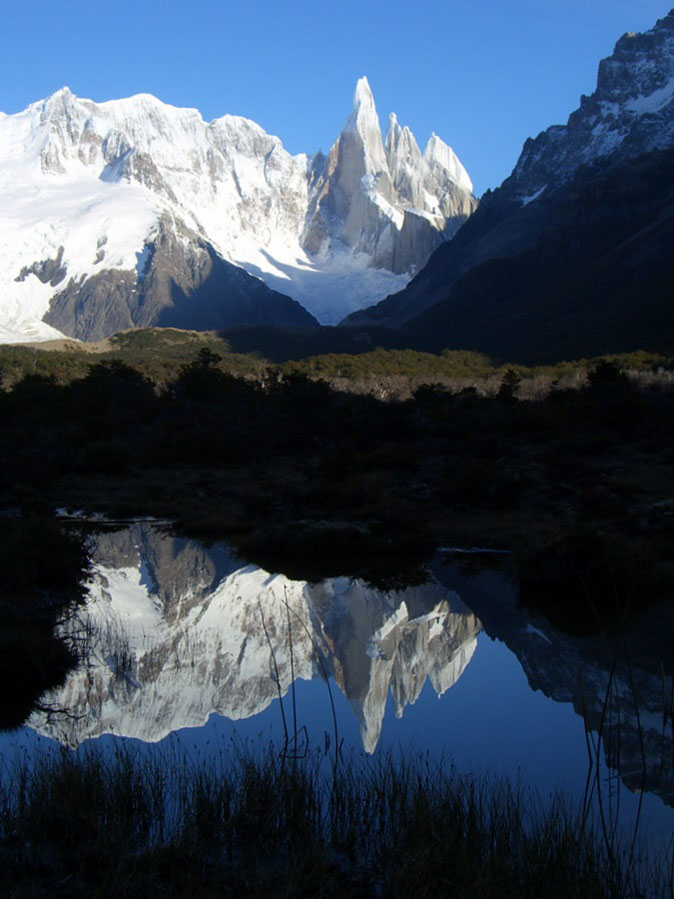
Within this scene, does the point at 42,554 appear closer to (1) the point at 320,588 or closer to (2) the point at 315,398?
(1) the point at 320,588

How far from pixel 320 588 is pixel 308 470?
47.9 feet

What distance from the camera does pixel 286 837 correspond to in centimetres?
534

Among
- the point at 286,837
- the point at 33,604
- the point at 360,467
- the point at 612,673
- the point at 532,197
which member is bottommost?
the point at 286,837

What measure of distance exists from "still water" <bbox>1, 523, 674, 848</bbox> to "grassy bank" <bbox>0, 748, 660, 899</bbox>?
63cm

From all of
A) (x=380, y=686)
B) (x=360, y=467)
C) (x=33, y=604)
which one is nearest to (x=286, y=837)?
(x=380, y=686)

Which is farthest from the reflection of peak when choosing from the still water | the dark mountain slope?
the dark mountain slope

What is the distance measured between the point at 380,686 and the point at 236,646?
7.40 ft

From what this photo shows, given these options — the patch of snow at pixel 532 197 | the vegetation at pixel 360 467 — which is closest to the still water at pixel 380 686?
the vegetation at pixel 360 467

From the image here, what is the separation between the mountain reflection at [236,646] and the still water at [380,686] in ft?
0.10

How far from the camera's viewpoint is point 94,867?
16.4ft

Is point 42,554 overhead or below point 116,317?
below

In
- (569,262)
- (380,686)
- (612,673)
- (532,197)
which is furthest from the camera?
(532,197)

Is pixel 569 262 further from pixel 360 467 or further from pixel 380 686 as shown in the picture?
pixel 380 686

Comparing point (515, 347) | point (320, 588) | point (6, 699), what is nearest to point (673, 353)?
point (515, 347)
